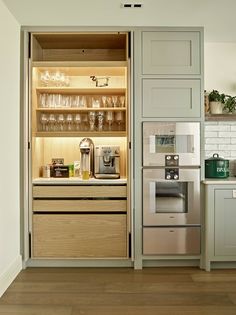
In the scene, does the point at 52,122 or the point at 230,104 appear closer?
the point at 52,122

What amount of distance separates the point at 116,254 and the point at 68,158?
123 centimetres

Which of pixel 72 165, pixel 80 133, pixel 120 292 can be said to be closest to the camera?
pixel 120 292

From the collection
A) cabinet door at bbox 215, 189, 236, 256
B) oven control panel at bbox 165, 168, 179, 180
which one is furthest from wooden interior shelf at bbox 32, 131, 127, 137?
cabinet door at bbox 215, 189, 236, 256

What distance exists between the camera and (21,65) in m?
3.93

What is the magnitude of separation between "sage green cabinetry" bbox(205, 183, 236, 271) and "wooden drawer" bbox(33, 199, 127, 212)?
0.97m

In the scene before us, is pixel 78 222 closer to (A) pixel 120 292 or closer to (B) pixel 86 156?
(B) pixel 86 156

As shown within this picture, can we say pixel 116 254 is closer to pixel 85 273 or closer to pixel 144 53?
pixel 85 273

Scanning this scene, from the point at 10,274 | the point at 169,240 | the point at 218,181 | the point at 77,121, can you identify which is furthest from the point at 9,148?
the point at 218,181

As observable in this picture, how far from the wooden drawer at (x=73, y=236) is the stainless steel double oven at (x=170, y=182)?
39 cm

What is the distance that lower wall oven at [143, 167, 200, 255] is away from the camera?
12.9 feet

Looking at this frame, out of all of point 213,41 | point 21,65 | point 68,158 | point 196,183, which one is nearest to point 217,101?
point 213,41

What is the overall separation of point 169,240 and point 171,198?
0.43 m

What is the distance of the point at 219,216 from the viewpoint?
3.86 m

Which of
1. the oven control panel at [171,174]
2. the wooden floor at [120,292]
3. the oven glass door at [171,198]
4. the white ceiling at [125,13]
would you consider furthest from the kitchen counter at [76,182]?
the white ceiling at [125,13]
